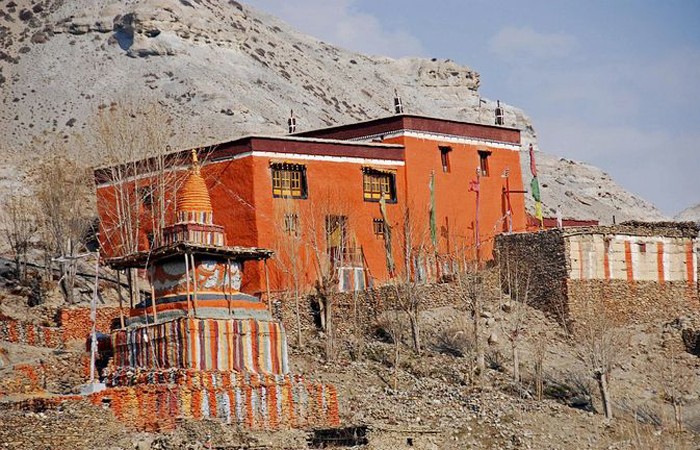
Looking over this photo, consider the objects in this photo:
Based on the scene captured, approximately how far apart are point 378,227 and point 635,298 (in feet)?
37.2

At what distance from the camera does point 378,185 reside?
2251 inches

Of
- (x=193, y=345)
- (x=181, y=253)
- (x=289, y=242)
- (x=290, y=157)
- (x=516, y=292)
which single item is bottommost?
(x=193, y=345)

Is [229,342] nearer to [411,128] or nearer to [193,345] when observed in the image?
[193,345]

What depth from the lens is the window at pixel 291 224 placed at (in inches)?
2084

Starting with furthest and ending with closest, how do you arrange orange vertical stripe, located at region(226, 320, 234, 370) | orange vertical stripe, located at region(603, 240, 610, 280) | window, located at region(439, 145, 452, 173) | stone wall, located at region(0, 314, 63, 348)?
window, located at region(439, 145, 452, 173) → orange vertical stripe, located at region(603, 240, 610, 280) → stone wall, located at region(0, 314, 63, 348) → orange vertical stripe, located at region(226, 320, 234, 370)

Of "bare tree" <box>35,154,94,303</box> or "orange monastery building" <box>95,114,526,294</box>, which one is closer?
"orange monastery building" <box>95,114,526,294</box>

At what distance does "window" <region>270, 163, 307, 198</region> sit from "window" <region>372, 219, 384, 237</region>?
367 centimetres

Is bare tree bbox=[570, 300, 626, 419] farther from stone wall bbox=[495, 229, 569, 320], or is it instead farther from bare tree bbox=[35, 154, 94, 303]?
bare tree bbox=[35, 154, 94, 303]

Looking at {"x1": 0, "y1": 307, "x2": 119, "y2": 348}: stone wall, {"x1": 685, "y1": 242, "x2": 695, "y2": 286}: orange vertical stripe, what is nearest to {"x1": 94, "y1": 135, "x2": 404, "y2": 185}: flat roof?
{"x1": 0, "y1": 307, "x2": 119, "y2": 348}: stone wall

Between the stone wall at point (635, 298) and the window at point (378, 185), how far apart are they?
875cm

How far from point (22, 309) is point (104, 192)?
8978mm

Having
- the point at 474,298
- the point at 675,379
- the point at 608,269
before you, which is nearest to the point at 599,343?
the point at 675,379

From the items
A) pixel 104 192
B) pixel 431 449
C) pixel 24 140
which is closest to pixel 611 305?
pixel 431 449

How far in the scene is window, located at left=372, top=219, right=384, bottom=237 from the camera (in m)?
56.4
